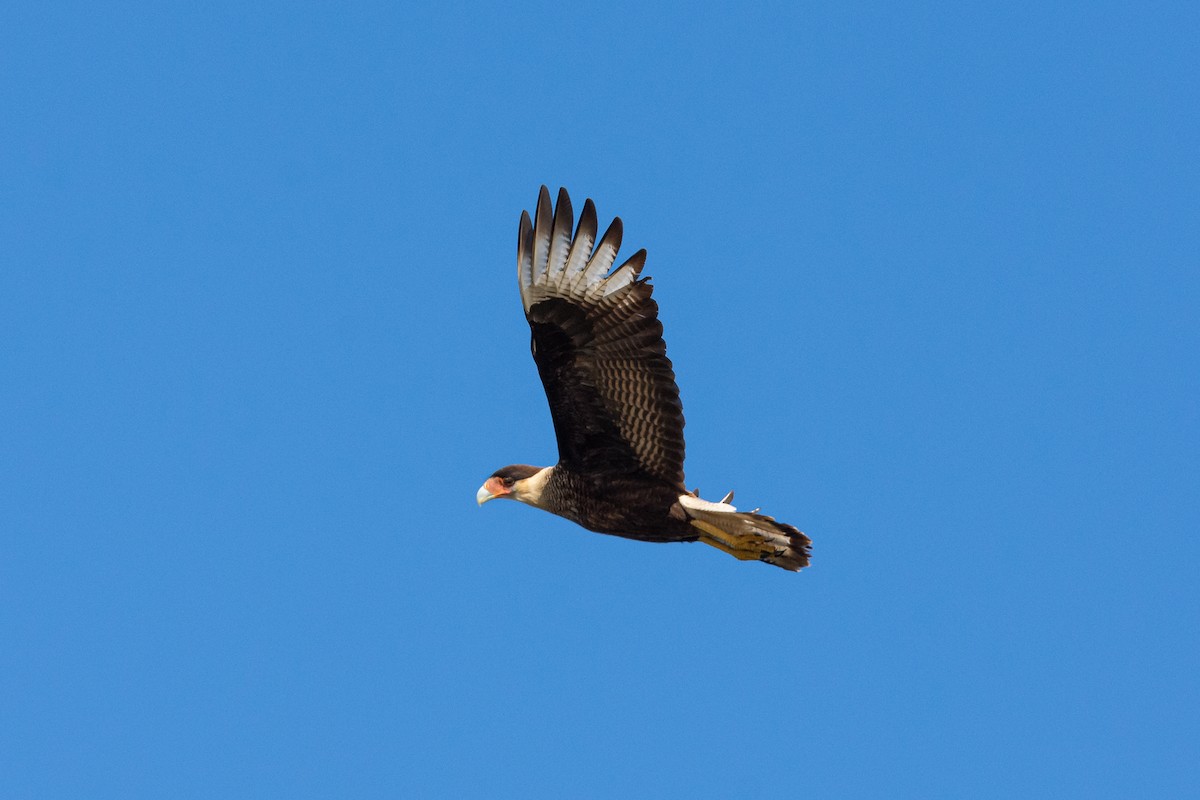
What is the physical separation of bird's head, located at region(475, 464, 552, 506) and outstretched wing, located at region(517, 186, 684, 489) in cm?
61

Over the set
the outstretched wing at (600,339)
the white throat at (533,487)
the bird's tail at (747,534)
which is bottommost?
the bird's tail at (747,534)

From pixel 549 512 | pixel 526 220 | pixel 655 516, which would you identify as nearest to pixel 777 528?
pixel 655 516

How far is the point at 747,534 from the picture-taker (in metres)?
10.7

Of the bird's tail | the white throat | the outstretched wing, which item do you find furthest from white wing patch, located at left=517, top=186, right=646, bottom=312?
the bird's tail

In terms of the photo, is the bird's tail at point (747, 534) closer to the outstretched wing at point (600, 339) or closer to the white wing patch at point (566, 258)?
the outstretched wing at point (600, 339)

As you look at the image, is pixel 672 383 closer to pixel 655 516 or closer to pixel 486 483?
pixel 655 516

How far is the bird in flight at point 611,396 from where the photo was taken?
34.4 feet

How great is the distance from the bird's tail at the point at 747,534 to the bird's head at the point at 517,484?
1033mm

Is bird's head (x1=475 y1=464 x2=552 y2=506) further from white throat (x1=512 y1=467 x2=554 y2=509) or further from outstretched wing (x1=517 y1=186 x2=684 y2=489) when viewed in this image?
outstretched wing (x1=517 y1=186 x2=684 y2=489)

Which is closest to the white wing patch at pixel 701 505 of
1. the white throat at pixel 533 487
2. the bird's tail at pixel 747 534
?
the bird's tail at pixel 747 534

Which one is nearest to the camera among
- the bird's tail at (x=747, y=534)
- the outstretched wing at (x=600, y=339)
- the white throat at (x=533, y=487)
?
the outstretched wing at (x=600, y=339)

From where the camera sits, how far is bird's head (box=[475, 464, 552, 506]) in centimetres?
1119

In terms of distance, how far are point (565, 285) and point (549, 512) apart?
1.66 metres

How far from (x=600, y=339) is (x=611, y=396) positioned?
1.24 ft
